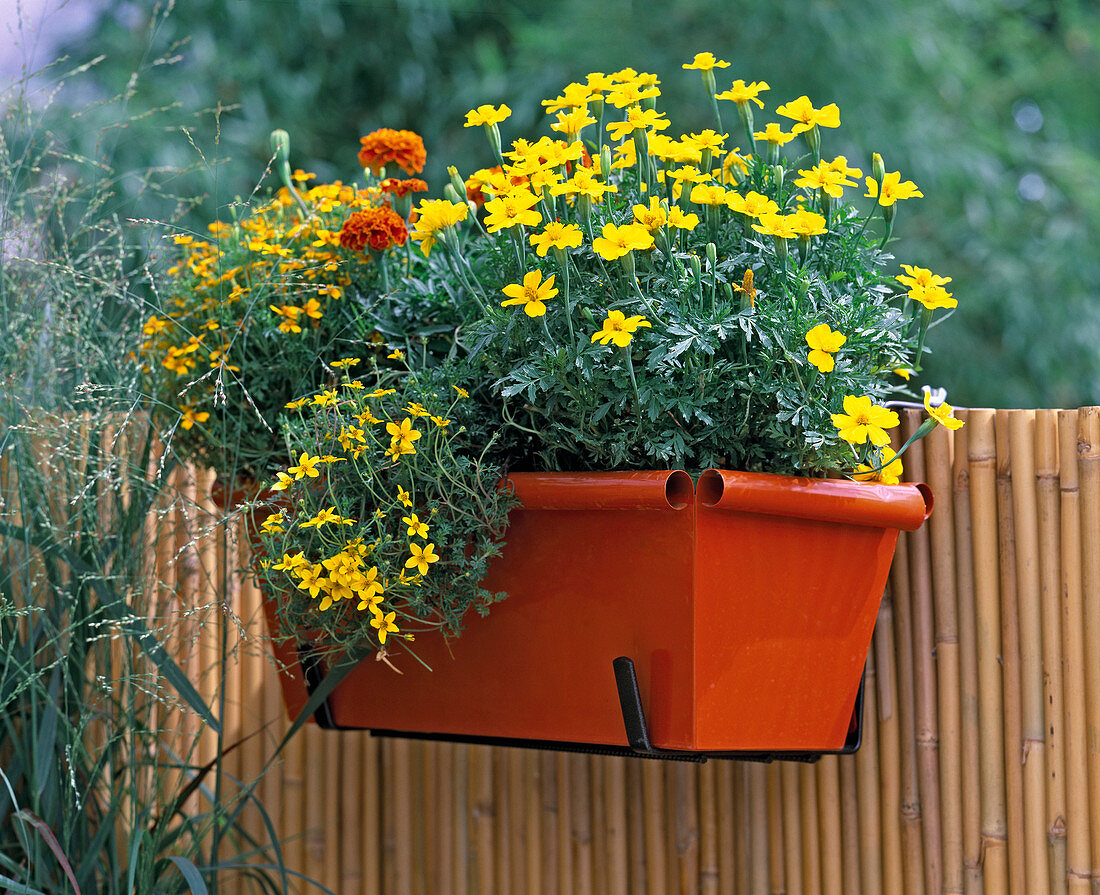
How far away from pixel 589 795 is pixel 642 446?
2.18 ft

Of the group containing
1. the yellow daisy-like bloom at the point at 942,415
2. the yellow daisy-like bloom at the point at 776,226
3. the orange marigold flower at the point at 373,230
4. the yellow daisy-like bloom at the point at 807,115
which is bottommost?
the yellow daisy-like bloom at the point at 942,415

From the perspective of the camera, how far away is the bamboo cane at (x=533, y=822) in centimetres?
142

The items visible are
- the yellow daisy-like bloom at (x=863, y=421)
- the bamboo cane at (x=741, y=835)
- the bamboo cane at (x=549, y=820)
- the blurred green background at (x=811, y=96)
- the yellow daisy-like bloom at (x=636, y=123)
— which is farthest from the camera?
the blurred green background at (x=811, y=96)

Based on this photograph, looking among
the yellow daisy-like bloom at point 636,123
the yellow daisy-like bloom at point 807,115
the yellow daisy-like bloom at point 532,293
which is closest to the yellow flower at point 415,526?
the yellow daisy-like bloom at point 532,293

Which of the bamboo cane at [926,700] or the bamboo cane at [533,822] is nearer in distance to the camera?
the bamboo cane at [926,700]

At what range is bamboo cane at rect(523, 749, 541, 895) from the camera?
1.42m

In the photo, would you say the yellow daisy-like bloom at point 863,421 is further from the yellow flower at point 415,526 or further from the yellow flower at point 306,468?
the yellow flower at point 306,468

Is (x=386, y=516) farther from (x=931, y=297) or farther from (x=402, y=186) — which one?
(x=931, y=297)

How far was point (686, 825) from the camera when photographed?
133 centimetres

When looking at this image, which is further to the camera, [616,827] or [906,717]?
[616,827]

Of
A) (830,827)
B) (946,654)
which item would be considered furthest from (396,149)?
(830,827)

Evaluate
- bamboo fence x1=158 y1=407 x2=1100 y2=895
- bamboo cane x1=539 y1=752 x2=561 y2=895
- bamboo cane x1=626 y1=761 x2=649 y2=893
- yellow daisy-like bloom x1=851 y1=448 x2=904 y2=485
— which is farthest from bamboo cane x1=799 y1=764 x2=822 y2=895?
yellow daisy-like bloom x1=851 y1=448 x2=904 y2=485

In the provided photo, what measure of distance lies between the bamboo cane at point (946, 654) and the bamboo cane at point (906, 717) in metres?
0.03

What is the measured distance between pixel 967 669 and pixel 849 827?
25 cm
